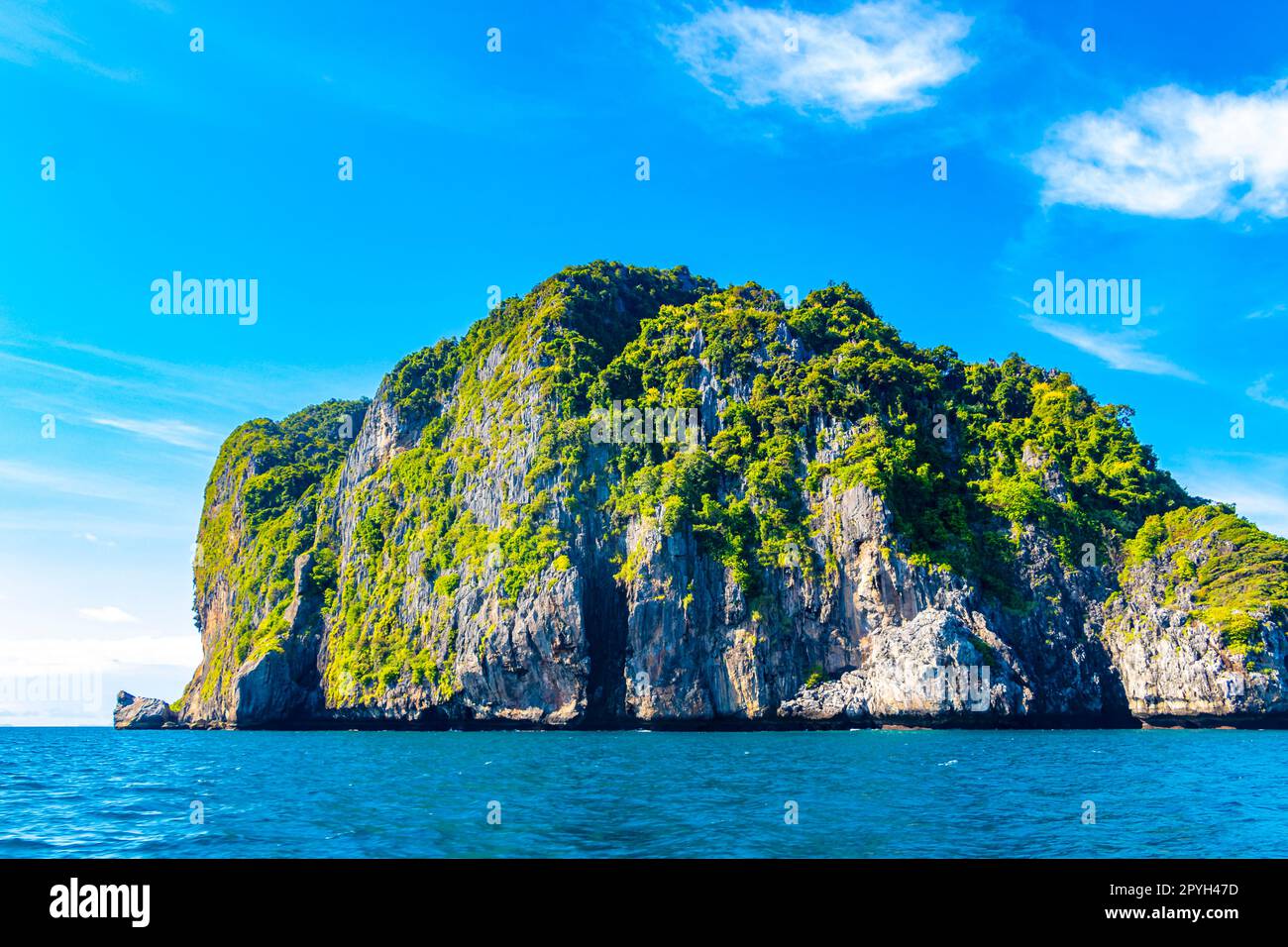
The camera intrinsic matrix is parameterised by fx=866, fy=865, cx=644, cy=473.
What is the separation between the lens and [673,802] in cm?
2456

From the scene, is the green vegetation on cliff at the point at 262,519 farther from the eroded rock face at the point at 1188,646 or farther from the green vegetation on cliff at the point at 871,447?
the eroded rock face at the point at 1188,646

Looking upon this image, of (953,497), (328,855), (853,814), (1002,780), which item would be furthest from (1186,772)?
(953,497)

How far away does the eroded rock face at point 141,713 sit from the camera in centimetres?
10612

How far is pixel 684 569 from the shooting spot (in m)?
74.2

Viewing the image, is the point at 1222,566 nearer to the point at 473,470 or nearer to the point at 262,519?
the point at 473,470

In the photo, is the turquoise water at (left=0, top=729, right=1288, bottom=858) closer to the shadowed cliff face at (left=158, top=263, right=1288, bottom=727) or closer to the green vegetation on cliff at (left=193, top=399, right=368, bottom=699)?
the shadowed cliff face at (left=158, top=263, right=1288, bottom=727)

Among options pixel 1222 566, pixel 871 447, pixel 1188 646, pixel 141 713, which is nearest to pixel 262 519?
pixel 141 713

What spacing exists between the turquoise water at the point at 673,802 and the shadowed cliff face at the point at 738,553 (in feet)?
76.0

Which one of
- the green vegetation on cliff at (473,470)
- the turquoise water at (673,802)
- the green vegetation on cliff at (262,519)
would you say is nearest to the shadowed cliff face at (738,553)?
the green vegetation on cliff at (473,470)

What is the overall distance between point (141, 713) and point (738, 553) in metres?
80.7

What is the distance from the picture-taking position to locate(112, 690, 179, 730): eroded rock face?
10612 cm

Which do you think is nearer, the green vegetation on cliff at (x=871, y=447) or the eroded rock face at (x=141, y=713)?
the green vegetation on cliff at (x=871, y=447)

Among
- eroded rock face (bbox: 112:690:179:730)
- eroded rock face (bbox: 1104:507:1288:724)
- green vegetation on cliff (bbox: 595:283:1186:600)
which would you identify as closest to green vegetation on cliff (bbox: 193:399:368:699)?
eroded rock face (bbox: 112:690:179:730)

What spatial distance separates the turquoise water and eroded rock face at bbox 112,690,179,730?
66.0 m
